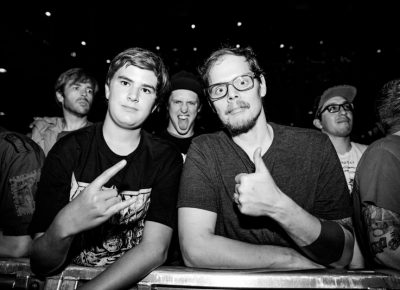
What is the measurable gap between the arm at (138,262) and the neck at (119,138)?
2.14 feet

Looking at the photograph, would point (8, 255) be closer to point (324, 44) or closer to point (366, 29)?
point (324, 44)

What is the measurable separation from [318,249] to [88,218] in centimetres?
138

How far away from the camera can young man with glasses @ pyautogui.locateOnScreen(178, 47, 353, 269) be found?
1467 millimetres

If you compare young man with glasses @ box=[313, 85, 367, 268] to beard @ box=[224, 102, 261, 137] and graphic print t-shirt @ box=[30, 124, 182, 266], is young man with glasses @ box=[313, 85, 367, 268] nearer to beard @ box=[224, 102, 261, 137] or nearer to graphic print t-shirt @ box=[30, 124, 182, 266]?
beard @ box=[224, 102, 261, 137]

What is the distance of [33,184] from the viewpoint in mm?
1963

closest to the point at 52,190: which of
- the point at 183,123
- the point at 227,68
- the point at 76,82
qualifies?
the point at 227,68

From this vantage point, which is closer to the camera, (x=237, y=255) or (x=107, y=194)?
(x=107, y=194)

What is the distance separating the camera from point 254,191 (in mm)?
1476

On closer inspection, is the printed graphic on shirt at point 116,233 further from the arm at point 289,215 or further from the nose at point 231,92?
the nose at point 231,92

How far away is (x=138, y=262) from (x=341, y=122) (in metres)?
3.68

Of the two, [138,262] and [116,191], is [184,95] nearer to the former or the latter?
[116,191]

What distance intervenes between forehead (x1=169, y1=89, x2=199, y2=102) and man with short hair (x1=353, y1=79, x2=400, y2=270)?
2.52 m

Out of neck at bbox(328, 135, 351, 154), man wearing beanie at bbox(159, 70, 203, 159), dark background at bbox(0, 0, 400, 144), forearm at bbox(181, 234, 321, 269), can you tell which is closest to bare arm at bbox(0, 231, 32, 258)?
forearm at bbox(181, 234, 321, 269)

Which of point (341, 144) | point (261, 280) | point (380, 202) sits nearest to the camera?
→ point (261, 280)
